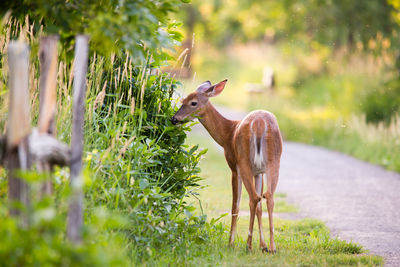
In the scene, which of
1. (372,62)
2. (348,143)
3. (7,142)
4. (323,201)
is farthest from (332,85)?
(7,142)

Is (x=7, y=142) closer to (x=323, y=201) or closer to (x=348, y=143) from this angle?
(x=323, y=201)

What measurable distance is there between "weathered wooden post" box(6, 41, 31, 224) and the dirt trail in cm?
375

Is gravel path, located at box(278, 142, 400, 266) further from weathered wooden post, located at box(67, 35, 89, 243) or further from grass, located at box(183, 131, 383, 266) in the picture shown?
weathered wooden post, located at box(67, 35, 89, 243)

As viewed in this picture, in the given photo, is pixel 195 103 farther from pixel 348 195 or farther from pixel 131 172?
pixel 348 195

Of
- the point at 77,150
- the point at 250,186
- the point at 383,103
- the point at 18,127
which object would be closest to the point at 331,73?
the point at 383,103

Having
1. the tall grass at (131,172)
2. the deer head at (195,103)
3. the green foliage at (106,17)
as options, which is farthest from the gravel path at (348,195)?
the green foliage at (106,17)

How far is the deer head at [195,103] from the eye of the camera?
613 centimetres

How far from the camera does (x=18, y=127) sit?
3.31 m

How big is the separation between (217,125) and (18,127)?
128 inches

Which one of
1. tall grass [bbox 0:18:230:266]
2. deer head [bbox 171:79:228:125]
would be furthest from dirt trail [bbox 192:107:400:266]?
deer head [bbox 171:79:228:125]

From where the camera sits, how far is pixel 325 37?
20.5 metres

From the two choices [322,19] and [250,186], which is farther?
[322,19]

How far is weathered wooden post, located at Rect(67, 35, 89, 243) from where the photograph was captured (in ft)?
11.3

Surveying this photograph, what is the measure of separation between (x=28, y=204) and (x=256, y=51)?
31849 mm
